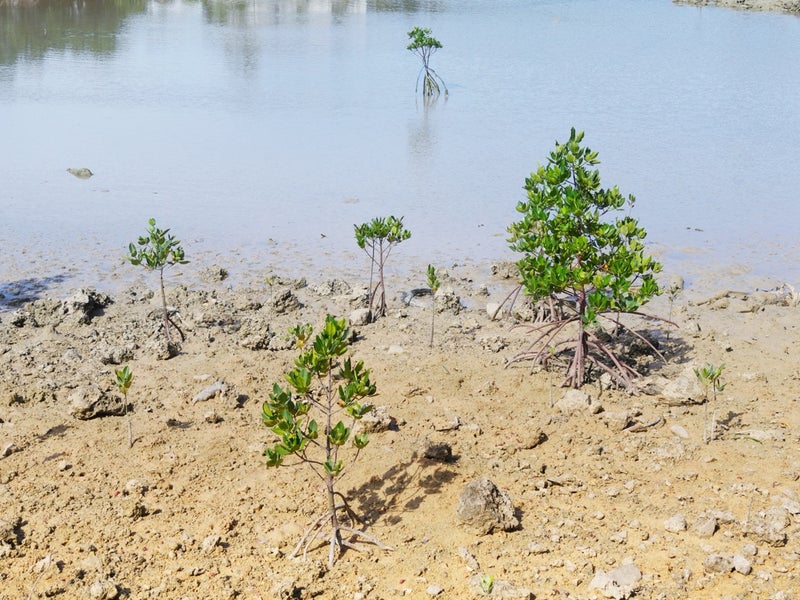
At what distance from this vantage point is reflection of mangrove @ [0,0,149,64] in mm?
34344

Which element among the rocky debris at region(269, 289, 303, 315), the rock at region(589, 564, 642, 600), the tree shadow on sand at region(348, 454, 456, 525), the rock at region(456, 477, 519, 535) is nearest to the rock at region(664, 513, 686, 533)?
the rock at region(589, 564, 642, 600)

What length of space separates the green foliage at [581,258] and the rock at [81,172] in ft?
39.0

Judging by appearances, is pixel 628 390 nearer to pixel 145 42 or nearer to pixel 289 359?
pixel 289 359

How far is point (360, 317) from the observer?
10352 mm

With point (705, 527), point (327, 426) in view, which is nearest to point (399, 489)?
point (327, 426)

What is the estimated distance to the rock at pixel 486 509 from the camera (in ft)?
19.9

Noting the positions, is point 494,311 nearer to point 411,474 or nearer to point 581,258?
point 581,258

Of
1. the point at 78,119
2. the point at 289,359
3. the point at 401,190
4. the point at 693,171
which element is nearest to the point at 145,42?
the point at 78,119

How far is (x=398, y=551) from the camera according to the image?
5.98 metres

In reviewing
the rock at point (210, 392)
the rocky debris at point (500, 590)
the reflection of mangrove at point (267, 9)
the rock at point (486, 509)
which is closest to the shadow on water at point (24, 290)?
the rock at point (210, 392)

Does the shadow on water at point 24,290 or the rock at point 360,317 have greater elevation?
the rock at point 360,317

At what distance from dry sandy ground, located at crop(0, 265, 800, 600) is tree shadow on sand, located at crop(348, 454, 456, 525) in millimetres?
16

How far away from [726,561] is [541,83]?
24.4 metres

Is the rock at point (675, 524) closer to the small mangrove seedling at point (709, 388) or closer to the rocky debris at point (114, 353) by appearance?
the small mangrove seedling at point (709, 388)
